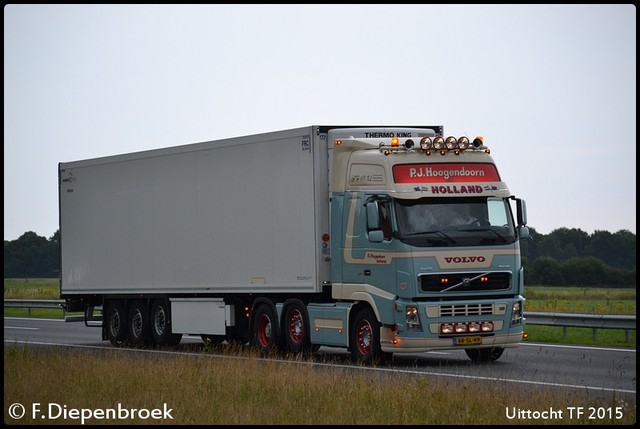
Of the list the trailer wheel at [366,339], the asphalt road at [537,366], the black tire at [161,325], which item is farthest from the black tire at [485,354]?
the black tire at [161,325]

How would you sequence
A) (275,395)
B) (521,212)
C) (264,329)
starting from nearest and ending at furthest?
(275,395) < (521,212) < (264,329)

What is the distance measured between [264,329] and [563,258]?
76.1 metres

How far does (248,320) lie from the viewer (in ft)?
80.2

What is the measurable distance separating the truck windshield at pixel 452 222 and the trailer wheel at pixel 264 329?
13.1 ft

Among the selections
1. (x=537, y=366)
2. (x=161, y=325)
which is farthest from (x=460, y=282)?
(x=161, y=325)

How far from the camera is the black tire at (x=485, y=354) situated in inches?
845

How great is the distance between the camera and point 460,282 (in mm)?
20391

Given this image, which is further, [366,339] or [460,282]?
[366,339]

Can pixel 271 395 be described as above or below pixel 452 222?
below

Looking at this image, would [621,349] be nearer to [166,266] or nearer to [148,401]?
[166,266]

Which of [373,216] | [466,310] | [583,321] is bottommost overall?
[583,321]

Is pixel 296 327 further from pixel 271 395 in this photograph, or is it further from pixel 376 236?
pixel 271 395


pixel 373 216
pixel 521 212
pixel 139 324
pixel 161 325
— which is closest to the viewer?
pixel 373 216

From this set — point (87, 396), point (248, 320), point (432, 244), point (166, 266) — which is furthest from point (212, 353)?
point (87, 396)
